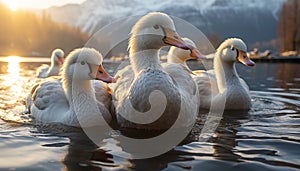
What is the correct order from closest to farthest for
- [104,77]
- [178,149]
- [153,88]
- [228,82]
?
[178,149]
[153,88]
[104,77]
[228,82]

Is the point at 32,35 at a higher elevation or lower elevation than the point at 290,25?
higher

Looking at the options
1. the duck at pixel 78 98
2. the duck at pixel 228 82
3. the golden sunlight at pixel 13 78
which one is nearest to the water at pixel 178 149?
the duck at pixel 78 98

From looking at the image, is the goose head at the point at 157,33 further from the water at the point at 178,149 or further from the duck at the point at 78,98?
the water at the point at 178,149

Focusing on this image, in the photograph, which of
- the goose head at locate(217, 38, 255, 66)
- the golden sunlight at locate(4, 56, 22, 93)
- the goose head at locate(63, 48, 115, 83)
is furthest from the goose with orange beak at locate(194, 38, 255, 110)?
the golden sunlight at locate(4, 56, 22, 93)

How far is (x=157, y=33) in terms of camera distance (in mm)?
5383

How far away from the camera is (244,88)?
7.30 meters

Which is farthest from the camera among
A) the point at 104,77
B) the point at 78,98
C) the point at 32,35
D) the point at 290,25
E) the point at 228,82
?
the point at 32,35

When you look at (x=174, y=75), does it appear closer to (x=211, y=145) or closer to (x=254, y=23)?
(x=211, y=145)

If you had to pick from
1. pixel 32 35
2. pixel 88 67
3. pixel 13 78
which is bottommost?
pixel 88 67

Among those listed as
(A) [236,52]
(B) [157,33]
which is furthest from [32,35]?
(B) [157,33]

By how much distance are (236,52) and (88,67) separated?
11.2ft

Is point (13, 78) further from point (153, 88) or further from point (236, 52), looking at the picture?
point (153, 88)

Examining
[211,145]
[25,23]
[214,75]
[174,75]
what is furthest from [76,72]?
[25,23]

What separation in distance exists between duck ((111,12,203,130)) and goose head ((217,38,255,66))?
189 cm
